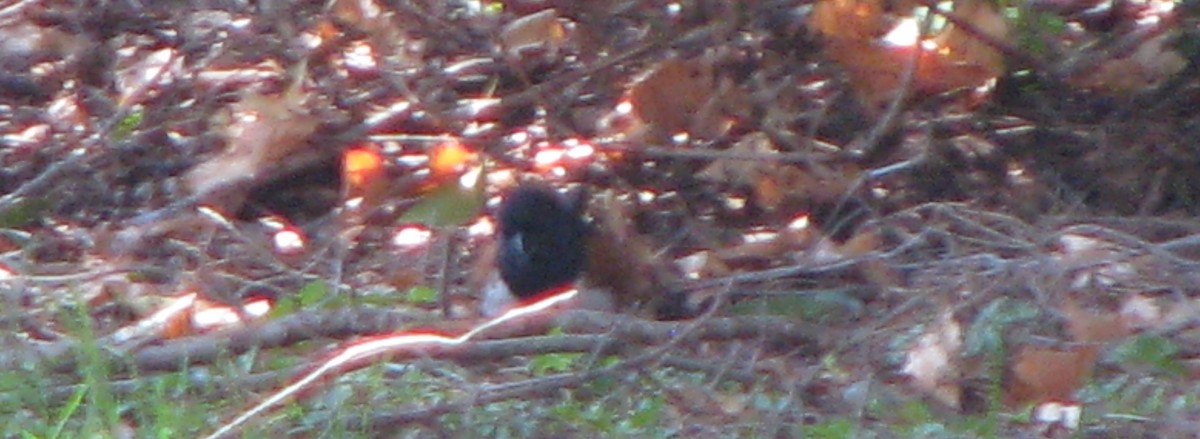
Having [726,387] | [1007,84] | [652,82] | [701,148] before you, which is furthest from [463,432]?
[1007,84]

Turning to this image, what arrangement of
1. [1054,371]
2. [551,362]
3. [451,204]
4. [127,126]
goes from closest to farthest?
[1054,371] → [551,362] → [451,204] → [127,126]

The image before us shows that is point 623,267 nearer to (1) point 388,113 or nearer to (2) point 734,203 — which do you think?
(2) point 734,203

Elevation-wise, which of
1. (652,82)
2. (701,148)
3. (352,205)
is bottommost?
(352,205)

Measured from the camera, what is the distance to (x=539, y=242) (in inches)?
199

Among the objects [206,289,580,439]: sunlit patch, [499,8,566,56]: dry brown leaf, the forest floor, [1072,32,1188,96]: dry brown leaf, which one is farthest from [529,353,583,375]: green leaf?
[1072,32,1188,96]: dry brown leaf

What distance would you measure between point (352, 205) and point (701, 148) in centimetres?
109

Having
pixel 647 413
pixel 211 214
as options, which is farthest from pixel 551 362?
pixel 211 214

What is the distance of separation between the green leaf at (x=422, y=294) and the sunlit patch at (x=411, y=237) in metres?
0.31

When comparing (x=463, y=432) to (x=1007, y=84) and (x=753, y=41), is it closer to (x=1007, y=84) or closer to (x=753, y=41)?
(x=753, y=41)

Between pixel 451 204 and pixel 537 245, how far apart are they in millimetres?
450

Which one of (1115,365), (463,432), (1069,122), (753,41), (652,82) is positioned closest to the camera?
(463,432)

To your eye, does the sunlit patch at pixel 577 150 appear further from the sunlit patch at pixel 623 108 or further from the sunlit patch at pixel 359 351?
the sunlit patch at pixel 359 351

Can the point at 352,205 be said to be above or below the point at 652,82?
below

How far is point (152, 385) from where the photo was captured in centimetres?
407
